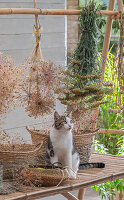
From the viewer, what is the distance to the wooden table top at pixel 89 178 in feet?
4.32

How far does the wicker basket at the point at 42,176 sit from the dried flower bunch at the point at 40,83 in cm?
31

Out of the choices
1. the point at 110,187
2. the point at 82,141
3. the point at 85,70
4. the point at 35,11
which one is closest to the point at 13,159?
the point at 82,141

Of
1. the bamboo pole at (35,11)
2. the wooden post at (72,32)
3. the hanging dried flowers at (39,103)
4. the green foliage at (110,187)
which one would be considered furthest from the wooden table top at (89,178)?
the wooden post at (72,32)

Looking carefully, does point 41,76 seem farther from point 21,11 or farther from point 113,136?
point 113,136

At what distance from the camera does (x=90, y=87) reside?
160 cm

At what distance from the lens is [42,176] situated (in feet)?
4.56

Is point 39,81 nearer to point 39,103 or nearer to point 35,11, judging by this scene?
point 39,103

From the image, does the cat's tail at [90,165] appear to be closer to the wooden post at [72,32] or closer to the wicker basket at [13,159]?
the wicker basket at [13,159]

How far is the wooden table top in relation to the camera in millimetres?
1317

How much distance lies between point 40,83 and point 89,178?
1.50 ft

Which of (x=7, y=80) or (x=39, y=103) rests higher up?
(x=7, y=80)

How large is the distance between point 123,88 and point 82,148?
419mm

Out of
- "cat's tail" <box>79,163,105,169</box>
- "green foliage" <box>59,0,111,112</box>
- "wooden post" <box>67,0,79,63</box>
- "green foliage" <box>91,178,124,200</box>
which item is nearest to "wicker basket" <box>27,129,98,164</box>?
"cat's tail" <box>79,163,105,169</box>

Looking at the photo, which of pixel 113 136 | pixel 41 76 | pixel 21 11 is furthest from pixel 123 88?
pixel 113 136
